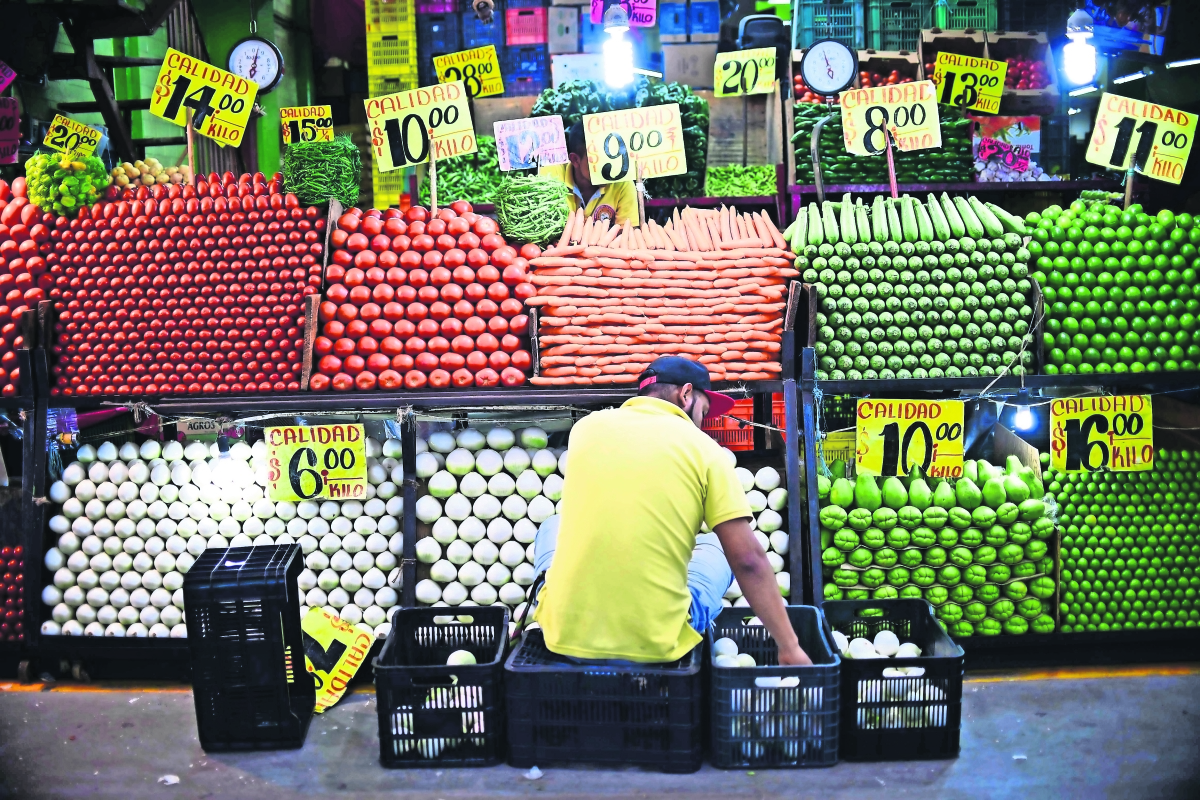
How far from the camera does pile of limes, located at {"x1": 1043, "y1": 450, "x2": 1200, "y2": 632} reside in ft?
14.3

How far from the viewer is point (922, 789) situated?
10.3ft

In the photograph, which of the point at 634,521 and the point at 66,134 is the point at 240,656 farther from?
the point at 66,134

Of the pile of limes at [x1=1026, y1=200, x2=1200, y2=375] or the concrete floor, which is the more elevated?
the pile of limes at [x1=1026, y1=200, x2=1200, y2=375]

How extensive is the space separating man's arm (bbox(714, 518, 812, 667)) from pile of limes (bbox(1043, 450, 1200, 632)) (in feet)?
6.71

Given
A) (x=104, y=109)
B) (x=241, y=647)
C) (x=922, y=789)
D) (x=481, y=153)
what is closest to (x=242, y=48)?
(x=104, y=109)

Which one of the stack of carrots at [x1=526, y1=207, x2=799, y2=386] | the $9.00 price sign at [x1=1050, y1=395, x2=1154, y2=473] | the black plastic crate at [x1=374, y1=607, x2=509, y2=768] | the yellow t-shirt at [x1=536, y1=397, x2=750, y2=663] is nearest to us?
the yellow t-shirt at [x1=536, y1=397, x2=750, y2=663]

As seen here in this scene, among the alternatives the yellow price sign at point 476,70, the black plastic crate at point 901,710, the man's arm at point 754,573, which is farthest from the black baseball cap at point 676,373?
the yellow price sign at point 476,70

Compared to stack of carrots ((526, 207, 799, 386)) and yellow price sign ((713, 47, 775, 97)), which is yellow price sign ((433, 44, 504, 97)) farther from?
stack of carrots ((526, 207, 799, 386))

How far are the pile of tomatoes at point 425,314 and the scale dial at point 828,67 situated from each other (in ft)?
12.7

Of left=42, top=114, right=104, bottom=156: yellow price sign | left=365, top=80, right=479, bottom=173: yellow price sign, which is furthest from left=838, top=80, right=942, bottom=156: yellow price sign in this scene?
left=42, top=114, right=104, bottom=156: yellow price sign

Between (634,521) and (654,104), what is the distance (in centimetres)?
520

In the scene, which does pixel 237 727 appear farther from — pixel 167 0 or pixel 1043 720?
pixel 167 0

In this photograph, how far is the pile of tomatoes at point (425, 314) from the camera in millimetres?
4211

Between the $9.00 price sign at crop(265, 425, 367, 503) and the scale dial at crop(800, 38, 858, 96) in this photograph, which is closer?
the $9.00 price sign at crop(265, 425, 367, 503)
